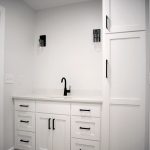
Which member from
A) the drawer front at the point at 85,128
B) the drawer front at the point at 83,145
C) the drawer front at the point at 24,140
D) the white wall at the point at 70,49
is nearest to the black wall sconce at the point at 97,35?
the white wall at the point at 70,49

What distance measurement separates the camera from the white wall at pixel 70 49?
2.64 metres

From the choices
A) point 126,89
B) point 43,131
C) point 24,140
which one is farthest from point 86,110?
point 24,140

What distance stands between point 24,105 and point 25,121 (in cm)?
26

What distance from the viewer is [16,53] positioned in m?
2.55

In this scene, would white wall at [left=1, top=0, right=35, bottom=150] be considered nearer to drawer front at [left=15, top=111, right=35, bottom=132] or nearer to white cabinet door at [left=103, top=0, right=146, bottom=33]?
drawer front at [left=15, top=111, right=35, bottom=132]

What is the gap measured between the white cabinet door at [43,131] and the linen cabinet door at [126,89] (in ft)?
2.98

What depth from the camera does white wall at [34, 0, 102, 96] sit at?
8.66ft

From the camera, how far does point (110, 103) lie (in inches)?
72.9

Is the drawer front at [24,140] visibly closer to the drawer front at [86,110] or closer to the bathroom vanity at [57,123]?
the bathroom vanity at [57,123]

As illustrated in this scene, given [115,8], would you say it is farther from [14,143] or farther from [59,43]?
[14,143]

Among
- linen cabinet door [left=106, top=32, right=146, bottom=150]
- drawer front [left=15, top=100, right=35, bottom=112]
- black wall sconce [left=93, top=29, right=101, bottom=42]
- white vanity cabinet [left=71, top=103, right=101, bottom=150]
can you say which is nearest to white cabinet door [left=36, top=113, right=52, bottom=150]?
drawer front [left=15, top=100, right=35, bottom=112]

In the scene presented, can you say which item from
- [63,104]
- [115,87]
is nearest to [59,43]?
[63,104]

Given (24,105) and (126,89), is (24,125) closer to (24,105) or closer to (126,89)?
(24,105)

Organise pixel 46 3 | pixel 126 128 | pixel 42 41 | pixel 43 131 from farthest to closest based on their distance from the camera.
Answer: pixel 42 41
pixel 46 3
pixel 43 131
pixel 126 128
